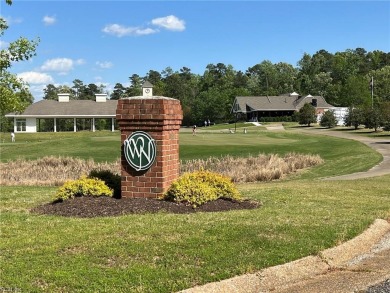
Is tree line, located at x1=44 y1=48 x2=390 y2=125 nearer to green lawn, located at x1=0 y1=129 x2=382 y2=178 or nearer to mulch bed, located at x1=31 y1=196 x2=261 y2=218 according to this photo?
green lawn, located at x1=0 y1=129 x2=382 y2=178

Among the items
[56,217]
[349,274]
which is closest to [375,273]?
[349,274]

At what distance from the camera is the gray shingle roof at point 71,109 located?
74.8 meters

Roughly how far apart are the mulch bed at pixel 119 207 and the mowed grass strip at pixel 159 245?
0.43 meters

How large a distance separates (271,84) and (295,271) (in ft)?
438

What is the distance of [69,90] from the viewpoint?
13362cm

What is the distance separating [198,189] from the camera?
8578 mm

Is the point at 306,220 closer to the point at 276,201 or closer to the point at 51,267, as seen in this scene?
the point at 276,201

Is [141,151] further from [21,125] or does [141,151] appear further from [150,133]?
[21,125]

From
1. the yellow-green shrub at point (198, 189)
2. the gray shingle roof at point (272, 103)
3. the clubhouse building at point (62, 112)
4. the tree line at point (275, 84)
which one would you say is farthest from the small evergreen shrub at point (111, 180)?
the gray shingle roof at point (272, 103)

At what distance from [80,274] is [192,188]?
156 inches

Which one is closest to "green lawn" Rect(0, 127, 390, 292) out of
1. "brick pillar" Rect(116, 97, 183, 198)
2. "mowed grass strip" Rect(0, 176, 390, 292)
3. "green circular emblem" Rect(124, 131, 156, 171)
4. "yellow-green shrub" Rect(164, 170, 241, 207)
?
"mowed grass strip" Rect(0, 176, 390, 292)

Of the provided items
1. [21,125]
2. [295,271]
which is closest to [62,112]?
[21,125]

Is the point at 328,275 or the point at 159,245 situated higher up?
the point at 159,245

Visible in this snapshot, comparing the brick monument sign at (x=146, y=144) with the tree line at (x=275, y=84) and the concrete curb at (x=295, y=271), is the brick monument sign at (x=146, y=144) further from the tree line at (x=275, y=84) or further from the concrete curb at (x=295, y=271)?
the tree line at (x=275, y=84)
